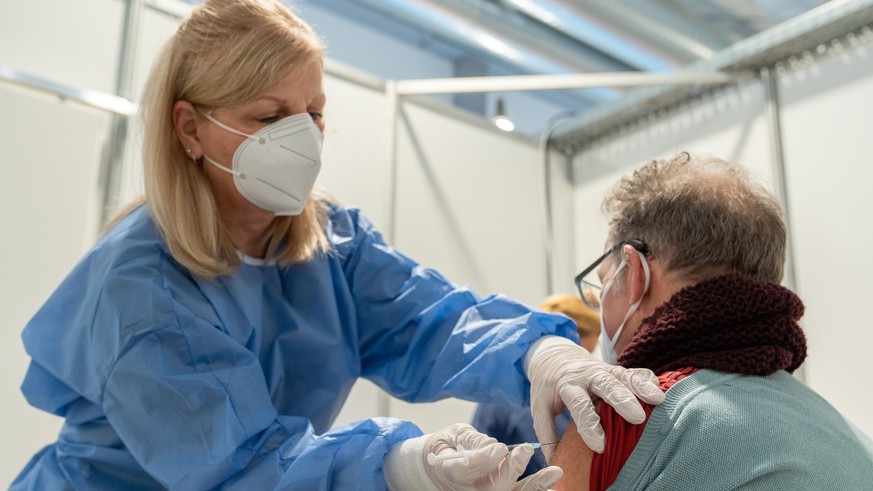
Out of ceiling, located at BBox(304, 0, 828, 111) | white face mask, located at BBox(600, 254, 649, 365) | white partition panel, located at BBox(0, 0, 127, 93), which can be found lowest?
white face mask, located at BBox(600, 254, 649, 365)

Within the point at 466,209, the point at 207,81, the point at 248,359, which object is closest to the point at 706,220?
the point at 248,359

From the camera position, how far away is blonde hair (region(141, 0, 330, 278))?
1339 millimetres

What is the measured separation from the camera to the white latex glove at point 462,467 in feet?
3.10

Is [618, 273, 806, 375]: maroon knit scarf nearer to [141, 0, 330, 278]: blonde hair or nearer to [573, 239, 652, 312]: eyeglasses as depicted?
[573, 239, 652, 312]: eyeglasses

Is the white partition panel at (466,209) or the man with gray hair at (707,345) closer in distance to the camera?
the man with gray hair at (707,345)

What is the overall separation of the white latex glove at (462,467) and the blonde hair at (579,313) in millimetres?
1366

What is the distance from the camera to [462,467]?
941mm

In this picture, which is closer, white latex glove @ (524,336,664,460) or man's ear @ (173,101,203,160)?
white latex glove @ (524,336,664,460)

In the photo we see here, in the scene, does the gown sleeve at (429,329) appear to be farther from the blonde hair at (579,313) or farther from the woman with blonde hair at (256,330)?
the blonde hair at (579,313)

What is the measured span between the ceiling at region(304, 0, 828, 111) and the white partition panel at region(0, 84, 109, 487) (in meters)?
1.24

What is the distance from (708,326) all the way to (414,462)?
0.42 metres

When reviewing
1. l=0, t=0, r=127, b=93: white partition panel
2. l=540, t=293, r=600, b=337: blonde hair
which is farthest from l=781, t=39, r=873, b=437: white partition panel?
l=0, t=0, r=127, b=93: white partition panel

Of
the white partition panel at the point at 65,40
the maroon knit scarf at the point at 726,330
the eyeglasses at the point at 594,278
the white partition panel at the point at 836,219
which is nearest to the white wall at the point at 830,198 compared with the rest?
the white partition panel at the point at 836,219

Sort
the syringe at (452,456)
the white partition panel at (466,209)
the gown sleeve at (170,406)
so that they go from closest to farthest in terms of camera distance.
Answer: the syringe at (452,456) → the gown sleeve at (170,406) → the white partition panel at (466,209)
